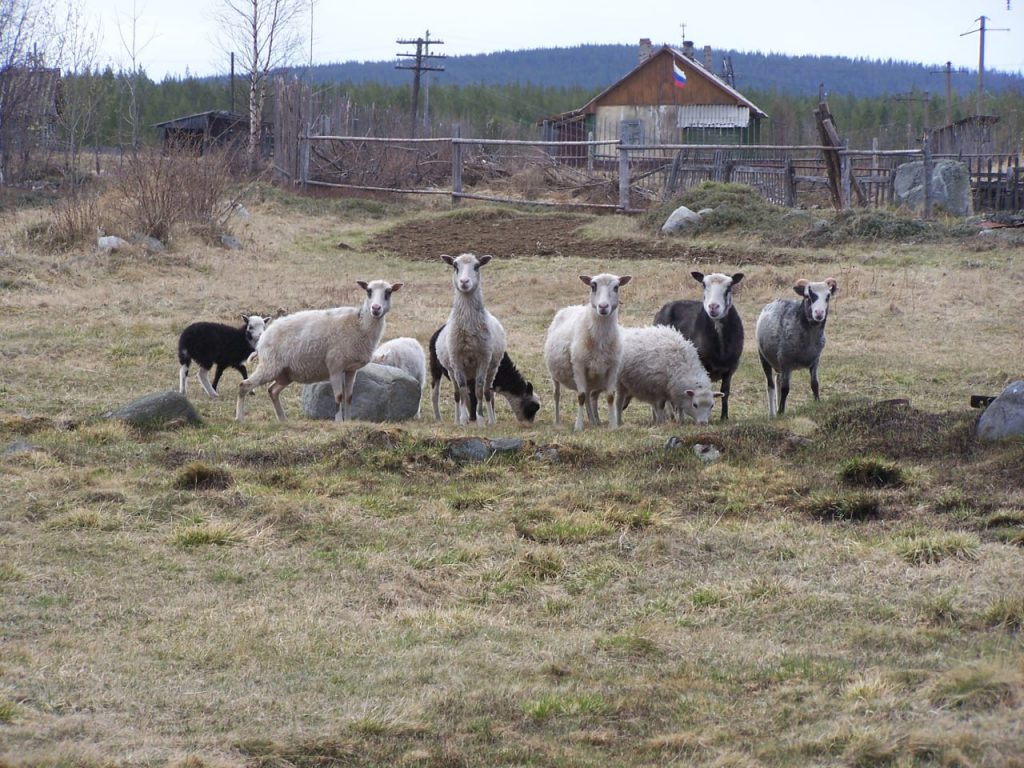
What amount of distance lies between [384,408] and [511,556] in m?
4.65

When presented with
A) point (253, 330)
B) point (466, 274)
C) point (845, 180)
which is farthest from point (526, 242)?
point (466, 274)

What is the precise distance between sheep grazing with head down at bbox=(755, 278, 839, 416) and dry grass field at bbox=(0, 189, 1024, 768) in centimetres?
43

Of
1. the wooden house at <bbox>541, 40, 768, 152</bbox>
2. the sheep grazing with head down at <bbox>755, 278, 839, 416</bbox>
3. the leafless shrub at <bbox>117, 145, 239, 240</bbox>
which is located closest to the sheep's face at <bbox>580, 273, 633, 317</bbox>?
the sheep grazing with head down at <bbox>755, 278, 839, 416</bbox>

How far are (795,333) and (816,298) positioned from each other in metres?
0.41

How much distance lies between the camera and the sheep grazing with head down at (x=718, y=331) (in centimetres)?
1124

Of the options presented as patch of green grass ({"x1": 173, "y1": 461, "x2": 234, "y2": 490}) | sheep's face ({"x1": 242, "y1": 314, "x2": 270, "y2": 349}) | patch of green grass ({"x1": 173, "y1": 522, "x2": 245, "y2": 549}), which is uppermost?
sheep's face ({"x1": 242, "y1": 314, "x2": 270, "y2": 349})

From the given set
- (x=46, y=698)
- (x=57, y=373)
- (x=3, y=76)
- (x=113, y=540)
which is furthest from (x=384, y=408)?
(x=3, y=76)

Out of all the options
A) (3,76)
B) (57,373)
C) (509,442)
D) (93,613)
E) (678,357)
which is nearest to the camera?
(93,613)

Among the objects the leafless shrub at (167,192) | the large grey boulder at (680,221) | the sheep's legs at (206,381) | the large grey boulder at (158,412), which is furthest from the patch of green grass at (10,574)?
the large grey boulder at (680,221)

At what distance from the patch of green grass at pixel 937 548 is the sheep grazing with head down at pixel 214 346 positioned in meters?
7.38

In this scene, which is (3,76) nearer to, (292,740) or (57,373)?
(57,373)

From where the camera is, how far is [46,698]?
199 inches

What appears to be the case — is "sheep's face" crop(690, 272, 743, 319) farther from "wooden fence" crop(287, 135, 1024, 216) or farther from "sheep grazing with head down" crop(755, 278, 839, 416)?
"wooden fence" crop(287, 135, 1024, 216)

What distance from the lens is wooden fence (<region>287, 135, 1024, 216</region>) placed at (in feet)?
89.8
